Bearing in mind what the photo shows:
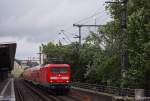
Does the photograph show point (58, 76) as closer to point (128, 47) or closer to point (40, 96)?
point (40, 96)

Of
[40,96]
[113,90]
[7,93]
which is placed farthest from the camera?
[7,93]

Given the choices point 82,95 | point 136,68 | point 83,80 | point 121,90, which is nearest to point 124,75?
point 121,90

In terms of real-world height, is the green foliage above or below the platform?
above

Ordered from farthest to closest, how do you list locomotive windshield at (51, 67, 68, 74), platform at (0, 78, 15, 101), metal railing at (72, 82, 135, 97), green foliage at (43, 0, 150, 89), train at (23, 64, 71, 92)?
1. locomotive windshield at (51, 67, 68, 74)
2. train at (23, 64, 71, 92)
3. platform at (0, 78, 15, 101)
4. green foliage at (43, 0, 150, 89)
5. metal railing at (72, 82, 135, 97)

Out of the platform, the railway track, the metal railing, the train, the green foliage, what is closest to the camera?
the metal railing

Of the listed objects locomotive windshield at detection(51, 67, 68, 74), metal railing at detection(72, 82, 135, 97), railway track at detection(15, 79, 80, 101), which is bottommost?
railway track at detection(15, 79, 80, 101)

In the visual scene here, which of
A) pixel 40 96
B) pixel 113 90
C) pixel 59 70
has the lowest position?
pixel 40 96

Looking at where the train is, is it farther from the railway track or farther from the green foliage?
the green foliage

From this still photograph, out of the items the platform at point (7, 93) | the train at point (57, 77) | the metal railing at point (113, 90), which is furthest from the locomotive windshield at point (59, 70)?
the platform at point (7, 93)

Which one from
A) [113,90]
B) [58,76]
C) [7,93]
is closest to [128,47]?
[113,90]

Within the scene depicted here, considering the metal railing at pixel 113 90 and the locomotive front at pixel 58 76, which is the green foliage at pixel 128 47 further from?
the locomotive front at pixel 58 76

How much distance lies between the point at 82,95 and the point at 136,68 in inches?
434

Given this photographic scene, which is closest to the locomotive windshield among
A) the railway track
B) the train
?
the train

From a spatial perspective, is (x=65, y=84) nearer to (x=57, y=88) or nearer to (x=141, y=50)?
(x=57, y=88)
